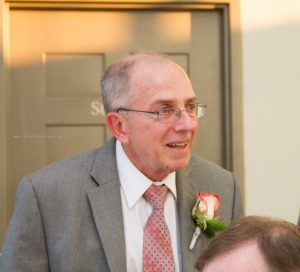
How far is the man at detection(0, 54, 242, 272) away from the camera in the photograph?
1.94 metres

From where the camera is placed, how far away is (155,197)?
207cm

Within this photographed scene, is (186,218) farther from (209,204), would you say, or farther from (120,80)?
(120,80)

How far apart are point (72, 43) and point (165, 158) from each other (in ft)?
5.62

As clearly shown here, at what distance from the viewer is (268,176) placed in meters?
3.52

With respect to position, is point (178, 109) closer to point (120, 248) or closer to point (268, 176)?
point (120, 248)

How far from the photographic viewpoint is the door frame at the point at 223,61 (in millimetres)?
3312

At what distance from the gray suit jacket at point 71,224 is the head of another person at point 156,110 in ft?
0.61

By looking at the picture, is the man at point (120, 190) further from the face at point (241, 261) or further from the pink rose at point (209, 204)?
the face at point (241, 261)

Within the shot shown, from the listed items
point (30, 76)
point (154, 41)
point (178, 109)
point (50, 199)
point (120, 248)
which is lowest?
point (120, 248)

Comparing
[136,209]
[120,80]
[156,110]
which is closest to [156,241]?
[136,209]

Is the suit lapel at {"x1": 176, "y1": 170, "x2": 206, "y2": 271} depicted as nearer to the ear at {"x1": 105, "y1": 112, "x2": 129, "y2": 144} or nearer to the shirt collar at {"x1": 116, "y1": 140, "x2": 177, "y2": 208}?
the shirt collar at {"x1": 116, "y1": 140, "x2": 177, "y2": 208}

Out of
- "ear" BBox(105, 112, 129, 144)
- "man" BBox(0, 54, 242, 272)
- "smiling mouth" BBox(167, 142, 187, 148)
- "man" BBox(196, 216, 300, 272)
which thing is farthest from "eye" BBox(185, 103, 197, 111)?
"man" BBox(196, 216, 300, 272)

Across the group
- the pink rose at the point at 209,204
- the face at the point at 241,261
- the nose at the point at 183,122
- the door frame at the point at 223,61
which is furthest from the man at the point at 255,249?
the door frame at the point at 223,61

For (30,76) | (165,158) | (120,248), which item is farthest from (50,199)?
(30,76)
